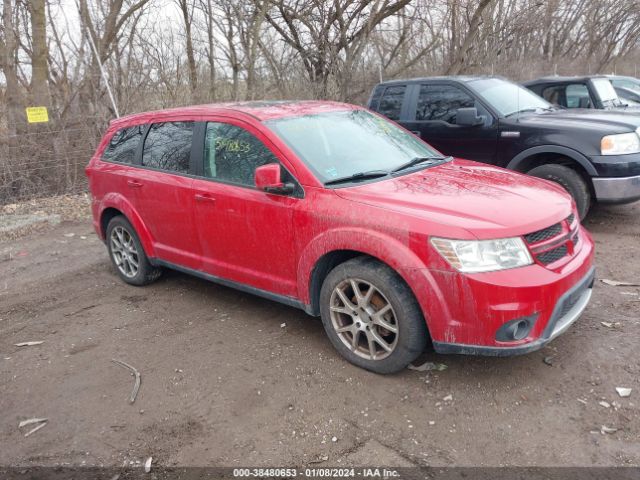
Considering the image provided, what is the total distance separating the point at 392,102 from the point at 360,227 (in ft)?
15.5

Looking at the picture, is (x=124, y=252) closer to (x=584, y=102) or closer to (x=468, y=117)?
(x=468, y=117)

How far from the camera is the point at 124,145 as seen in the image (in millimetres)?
5090

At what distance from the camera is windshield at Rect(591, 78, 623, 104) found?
27.8 ft

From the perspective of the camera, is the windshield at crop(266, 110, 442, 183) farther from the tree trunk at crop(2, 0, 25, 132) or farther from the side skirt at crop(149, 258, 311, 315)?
the tree trunk at crop(2, 0, 25, 132)

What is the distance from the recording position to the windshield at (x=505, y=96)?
6496 millimetres

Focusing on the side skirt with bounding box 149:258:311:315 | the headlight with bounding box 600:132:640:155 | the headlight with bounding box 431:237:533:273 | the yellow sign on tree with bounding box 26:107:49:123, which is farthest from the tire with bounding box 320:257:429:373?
the yellow sign on tree with bounding box 26:107:49:123

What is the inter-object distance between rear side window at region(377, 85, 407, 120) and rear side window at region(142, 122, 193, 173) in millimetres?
3725

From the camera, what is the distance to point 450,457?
2.61 metres

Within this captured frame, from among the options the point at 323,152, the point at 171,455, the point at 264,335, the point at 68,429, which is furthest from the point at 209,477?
the point at 323,152

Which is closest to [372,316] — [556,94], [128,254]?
[128,254]

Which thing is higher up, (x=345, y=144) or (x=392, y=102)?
(x=392, y=102)

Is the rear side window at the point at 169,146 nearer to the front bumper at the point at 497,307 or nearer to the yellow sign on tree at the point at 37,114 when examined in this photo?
the front bumper at the point at 497,307

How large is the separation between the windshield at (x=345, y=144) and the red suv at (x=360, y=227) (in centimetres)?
2

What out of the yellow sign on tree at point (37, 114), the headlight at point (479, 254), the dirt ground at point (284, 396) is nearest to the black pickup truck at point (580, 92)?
the dirt ground at point (284, 396)
